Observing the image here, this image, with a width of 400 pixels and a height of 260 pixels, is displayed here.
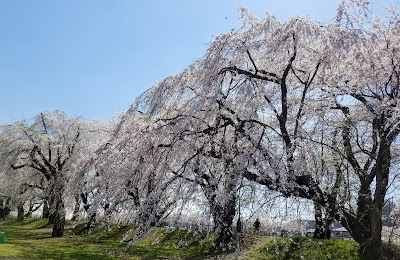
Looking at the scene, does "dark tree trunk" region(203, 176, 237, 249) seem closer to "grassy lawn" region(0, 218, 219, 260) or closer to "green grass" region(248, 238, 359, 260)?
"green grass" region(248, 238, 359, 260)

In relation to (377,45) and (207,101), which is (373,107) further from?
(207,101)

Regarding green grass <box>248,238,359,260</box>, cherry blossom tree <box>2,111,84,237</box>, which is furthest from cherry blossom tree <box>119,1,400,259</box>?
cherry blossom tree <box>2,111,84,237</box>

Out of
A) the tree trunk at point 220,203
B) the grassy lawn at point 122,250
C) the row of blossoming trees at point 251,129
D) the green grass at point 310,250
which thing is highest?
the row of blossoming trees at point 251,129

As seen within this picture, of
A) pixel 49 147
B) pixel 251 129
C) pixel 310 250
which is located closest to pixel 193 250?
pixel 310 250

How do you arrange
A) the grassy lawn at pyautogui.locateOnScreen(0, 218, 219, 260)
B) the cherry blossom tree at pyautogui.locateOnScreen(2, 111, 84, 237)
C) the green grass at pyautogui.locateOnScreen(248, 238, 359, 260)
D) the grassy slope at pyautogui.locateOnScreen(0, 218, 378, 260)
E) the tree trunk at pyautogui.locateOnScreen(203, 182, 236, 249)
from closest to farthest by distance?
the tree trunk at pyautogui.locateOnScreen(203, 182, 236, 249) < the green grass at pyautogui.locateOnScreen(248, 238, 359, 260) < the grassy slope at pyautogui.locateOnScreen(0, 218, 378, 260) < the grassy lawn at pyautogui.locateOnScreen(0, 218, 219, 260) < the cherry blossom tree at pyautogui.locateOnScreen(2, 111, 84, 237)

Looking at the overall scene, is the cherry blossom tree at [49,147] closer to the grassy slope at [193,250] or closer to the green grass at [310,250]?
the grassy slope at [193,250]

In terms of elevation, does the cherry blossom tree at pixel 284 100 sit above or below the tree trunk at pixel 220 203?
above

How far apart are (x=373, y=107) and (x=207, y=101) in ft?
10.7

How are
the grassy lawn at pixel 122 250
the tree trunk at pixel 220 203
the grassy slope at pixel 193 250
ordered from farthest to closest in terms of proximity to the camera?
the grassy lawn at pixel 122 250
the grassy slope at pixel 193 250
the tree trunk at pixel 220 203

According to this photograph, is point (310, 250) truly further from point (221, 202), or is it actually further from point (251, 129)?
point (221, 202)

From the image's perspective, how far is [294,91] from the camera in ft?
29.4

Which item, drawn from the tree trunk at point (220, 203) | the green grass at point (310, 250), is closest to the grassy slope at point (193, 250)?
the green grass at point (310, 250)

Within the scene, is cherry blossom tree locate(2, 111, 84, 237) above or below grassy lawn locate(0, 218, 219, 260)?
above

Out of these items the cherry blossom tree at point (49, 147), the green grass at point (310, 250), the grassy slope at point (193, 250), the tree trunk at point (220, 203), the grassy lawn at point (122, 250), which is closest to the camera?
the tree trunk at point (220, 203)
